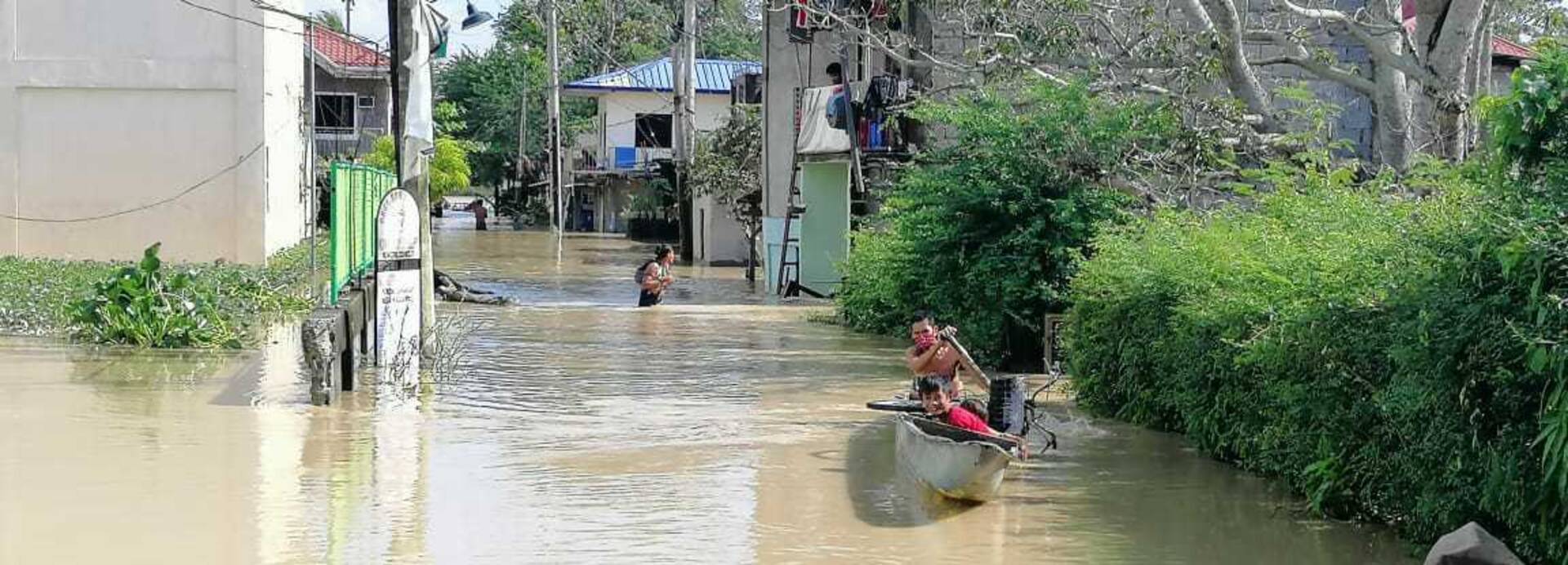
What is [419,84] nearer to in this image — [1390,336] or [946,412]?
[946,412]

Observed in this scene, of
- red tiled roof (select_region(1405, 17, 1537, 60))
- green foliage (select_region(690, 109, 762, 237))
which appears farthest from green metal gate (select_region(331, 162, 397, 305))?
green foliage (select_region(690, 109, 762, 237))

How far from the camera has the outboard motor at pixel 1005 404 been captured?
45.0 feet

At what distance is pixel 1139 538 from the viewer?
11.2 metres

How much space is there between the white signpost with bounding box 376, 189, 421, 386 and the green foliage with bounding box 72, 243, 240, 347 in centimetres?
299

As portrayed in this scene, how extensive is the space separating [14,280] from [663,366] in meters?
8.83

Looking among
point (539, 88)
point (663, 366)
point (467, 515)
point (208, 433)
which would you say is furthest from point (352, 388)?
point (539, 88)

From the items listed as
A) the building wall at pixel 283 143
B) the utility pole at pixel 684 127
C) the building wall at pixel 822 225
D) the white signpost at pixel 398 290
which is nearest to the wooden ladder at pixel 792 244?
the building wall at pixel 822 225

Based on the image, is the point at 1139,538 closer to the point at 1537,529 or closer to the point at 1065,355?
the point at 1537,529

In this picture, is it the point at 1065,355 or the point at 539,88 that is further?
the point at 539,88

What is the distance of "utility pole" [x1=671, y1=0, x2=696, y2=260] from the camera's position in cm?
4831

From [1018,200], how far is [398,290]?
664 cm

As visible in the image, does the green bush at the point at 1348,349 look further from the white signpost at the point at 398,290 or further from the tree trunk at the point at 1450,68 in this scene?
the white signpost at the point at 398,290

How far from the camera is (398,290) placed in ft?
58.4

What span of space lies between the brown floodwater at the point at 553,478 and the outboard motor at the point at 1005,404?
0.37 meters
